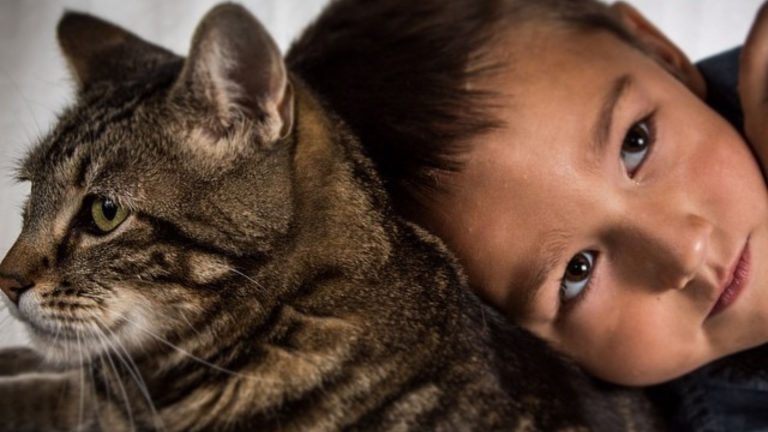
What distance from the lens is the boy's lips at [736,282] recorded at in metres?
0.97

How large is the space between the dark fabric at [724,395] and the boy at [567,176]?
0.34 feet

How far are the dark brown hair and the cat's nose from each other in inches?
16.2

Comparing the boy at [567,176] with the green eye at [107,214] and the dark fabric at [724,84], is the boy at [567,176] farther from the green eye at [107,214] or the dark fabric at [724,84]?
the green eye at [107,214]

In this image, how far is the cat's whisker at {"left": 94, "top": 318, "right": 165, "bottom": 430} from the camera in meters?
0.78

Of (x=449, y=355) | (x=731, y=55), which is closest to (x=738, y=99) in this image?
(x=731, y=55)

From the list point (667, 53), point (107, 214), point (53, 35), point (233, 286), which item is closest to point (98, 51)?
point (53, 35)

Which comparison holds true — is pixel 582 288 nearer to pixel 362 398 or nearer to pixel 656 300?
pixel 656 300

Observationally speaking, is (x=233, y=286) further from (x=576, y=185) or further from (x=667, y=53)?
(x=667, y=53)

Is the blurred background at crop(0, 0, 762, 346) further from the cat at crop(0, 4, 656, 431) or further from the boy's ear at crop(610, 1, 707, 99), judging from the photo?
the boy's ear at crop(610, 1, 707, 99)

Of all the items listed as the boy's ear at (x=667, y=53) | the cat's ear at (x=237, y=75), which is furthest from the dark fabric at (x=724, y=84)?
the cat's ear at (x=237, y=75)

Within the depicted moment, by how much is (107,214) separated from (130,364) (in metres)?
0.17

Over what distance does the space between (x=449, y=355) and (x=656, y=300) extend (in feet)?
1.01

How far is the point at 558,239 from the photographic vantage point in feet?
3.05

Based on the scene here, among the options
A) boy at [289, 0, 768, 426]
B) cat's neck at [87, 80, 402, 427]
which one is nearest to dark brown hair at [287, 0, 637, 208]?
boy at [289, 0, 768, 426]
